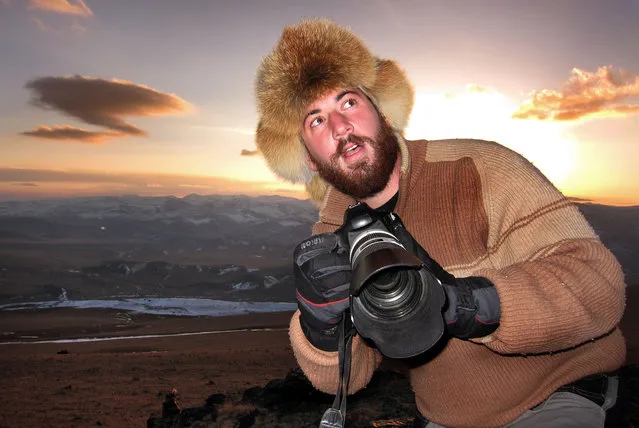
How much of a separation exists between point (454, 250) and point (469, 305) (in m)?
0.91

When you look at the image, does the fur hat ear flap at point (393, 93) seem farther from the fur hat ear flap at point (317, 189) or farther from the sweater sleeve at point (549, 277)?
the sweater sleeve at point (549, 277)

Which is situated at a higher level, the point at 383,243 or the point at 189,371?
the point at 383,243

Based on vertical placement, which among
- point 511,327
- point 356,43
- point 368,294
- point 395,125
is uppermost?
point 356,43

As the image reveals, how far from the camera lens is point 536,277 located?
204cm

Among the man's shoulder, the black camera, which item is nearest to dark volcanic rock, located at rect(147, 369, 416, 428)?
the man's shoulder

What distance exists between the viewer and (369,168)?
10.4 feet

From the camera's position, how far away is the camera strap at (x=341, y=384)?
236cm

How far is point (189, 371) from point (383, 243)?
50.7 ft

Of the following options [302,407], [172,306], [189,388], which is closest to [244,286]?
[172,306]

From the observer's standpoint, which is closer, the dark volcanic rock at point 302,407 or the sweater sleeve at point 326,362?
the sweater sleeve at point 326,362

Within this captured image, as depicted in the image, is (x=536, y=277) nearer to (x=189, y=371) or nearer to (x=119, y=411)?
(x=119, y=411)

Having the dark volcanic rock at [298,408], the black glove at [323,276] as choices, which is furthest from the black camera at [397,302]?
the dark volcanic rock at [298,408]

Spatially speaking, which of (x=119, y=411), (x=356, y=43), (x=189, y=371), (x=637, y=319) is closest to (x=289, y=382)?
(x=119, y=411)

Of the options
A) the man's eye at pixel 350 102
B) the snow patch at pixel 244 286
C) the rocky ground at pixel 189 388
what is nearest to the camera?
the man's eye at pixel 350 102
